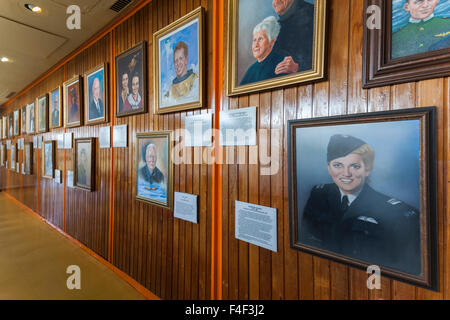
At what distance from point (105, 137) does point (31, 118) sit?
4.11 metres

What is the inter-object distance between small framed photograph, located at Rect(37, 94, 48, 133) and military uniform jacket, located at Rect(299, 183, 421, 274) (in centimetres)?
554

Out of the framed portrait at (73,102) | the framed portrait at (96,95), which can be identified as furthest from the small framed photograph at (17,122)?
the framed portrait at (96,95)

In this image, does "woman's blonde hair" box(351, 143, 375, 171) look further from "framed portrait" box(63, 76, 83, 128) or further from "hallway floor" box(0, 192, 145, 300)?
"framed portrait" box(63, 76, 83, 128)

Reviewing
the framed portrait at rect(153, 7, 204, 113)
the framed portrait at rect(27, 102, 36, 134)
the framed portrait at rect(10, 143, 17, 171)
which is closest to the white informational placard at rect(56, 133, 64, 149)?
the framed portrait at rect(27, 102, 36, 134)

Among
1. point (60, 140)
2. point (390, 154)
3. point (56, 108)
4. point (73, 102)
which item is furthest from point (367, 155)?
point (56, 108)

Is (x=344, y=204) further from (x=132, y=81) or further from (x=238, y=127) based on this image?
(x=132, y=81)

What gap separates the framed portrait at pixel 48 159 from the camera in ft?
14.9

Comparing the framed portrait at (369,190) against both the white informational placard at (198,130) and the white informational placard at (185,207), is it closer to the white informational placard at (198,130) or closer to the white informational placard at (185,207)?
the white informational placard at (198,130)

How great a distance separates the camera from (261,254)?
5.25 feet

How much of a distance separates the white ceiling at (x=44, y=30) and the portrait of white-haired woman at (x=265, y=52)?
1.76m

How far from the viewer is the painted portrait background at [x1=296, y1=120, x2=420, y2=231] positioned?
1.04 m

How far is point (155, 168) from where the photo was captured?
2.34 metres

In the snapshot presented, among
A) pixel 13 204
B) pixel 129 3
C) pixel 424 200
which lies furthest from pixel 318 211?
pixel 13 204
